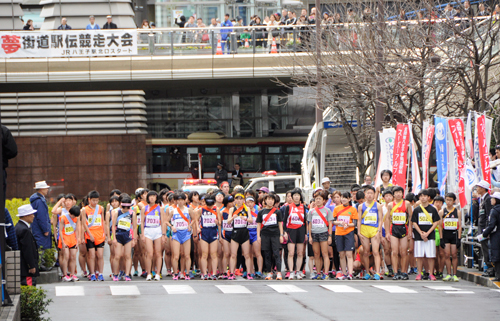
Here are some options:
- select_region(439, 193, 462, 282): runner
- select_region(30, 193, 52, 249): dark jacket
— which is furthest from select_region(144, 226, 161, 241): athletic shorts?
select_region(439, 193, 462, 282): runner

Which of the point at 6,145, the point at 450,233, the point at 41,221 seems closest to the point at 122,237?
the point at 41,221

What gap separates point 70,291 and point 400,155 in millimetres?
8237

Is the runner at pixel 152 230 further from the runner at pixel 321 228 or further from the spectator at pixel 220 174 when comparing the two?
the spectator at pixel 220 174

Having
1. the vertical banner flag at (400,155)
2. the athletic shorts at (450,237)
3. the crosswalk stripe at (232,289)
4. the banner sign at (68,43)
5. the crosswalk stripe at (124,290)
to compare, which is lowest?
the crosswalk stripe at (232,289)

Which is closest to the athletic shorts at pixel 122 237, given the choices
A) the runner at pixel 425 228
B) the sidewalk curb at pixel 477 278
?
the runner at pixel 425 228

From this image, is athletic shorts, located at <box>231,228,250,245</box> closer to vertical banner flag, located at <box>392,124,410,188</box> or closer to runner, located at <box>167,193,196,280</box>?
runner, located at <box>167,193,196,280</box>

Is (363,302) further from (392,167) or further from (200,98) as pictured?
(200,98)

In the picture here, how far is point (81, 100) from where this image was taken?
3178 centimetres

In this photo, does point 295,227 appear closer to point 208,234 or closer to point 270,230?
point 270,230

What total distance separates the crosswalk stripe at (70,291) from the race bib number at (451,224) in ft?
22.8

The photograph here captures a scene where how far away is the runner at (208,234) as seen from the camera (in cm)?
1384

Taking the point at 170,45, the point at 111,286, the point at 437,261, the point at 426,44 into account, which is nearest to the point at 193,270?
the point at 111,286

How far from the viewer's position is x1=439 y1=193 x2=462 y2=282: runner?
534 inches

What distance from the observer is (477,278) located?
1317cm
